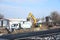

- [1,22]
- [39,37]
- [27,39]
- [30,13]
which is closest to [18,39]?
[27,39]

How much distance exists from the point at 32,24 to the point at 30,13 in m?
3.06

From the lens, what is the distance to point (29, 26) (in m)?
52.8

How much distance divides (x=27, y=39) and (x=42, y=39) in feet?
3.06

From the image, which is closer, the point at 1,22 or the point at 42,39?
the point at 42,39

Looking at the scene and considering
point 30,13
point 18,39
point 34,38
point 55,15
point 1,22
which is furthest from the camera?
point 55,15

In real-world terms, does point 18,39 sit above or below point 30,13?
below

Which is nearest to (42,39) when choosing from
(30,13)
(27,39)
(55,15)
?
(27,39)

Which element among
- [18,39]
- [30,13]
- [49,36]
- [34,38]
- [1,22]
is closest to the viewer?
[18,39]

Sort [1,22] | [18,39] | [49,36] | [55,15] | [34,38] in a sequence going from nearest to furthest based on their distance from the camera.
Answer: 1. [18,39]
2. [34,38]
3. [49,36]
4. [1,22]
5. [55,15]

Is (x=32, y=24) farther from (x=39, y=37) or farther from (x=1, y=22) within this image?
(x=39, y=37)

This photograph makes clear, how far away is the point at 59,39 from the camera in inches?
392

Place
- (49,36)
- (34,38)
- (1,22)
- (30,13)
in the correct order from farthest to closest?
(1,22) < (30,13) < (49,36) < (34,38)

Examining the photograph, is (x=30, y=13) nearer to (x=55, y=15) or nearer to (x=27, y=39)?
(x=55, y=15)

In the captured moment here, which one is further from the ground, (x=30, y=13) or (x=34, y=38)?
(x=30, y=13)
